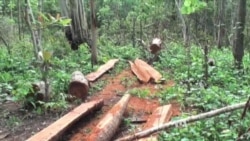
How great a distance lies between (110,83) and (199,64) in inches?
113

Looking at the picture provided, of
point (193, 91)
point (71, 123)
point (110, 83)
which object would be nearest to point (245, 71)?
point (193, 91)

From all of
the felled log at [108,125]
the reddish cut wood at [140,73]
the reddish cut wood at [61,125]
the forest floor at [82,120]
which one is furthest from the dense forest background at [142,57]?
the felled log at [108,125]

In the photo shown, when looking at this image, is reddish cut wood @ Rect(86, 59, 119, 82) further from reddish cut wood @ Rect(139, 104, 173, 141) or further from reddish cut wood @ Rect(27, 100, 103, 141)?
reddish cut wood @ Rect(139, 104, 173, 141)

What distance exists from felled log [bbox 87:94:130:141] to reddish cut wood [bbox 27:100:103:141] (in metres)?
0.53

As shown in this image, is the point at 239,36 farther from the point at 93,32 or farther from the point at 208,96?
the point at 208,96

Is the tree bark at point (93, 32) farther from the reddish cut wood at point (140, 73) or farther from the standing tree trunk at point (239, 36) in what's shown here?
the standing tree trunk at point (239, 36)

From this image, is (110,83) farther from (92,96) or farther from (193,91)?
(193,91)

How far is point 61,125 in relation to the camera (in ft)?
19.2

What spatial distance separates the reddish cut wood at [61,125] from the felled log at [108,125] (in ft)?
1.73

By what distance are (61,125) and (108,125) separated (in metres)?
0.79

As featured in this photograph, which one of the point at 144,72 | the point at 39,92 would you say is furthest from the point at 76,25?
the point at 39,92

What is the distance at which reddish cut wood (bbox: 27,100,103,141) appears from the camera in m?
5.42

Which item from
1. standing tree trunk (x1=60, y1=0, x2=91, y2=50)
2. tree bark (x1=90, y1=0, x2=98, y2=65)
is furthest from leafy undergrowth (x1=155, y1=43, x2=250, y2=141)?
standing tree trunk (x1=60, y1=0, x2=91, y2=50)

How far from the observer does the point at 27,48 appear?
13984mm
